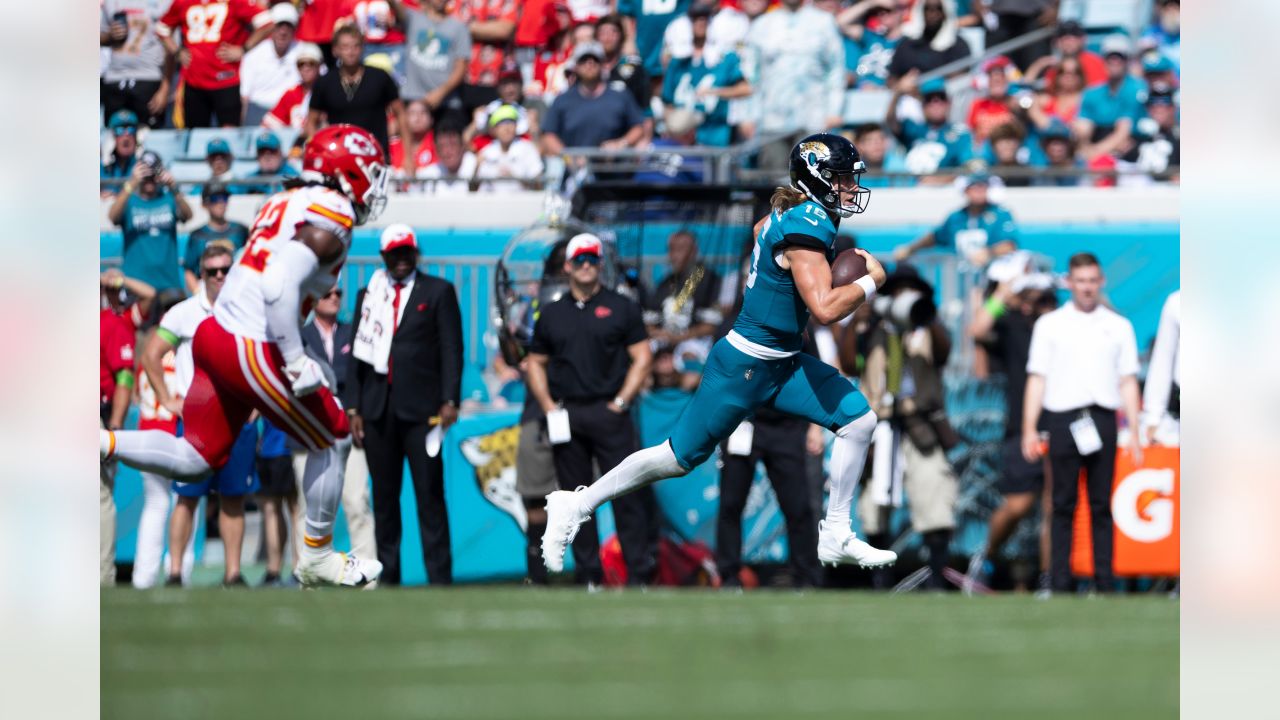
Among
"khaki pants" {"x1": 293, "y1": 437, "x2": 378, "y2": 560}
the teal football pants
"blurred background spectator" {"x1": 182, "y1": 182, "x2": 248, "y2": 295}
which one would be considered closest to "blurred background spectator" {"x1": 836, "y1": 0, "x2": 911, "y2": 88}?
"blurred background spectator" {"x1": 182, "y1": 182, "x2": 248, "y2": 295}

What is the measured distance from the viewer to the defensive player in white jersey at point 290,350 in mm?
6438

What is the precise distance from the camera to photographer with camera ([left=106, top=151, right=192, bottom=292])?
1008cm

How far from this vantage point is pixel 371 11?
15.8 m

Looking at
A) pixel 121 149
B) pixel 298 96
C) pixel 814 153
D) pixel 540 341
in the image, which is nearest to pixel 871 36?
pixel 298 96

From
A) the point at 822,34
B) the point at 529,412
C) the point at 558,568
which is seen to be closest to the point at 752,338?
the point at 558,568

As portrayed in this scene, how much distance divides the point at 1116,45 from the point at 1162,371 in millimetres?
6035

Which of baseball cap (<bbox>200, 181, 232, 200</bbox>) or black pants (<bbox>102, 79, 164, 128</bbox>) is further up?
black pants (<bbox>102, 79, 164, 128</bbox>)

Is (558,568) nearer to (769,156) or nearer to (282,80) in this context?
(769,156)

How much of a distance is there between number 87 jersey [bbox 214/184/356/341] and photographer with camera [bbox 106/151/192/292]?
2.96 metres

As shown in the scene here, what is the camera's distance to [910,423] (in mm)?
12703

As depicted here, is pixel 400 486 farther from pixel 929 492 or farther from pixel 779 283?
pixel 929 492

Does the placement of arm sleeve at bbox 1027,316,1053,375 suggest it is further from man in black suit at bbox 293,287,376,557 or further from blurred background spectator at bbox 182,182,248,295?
blurred background spectator at bbox 182,182,248,295
